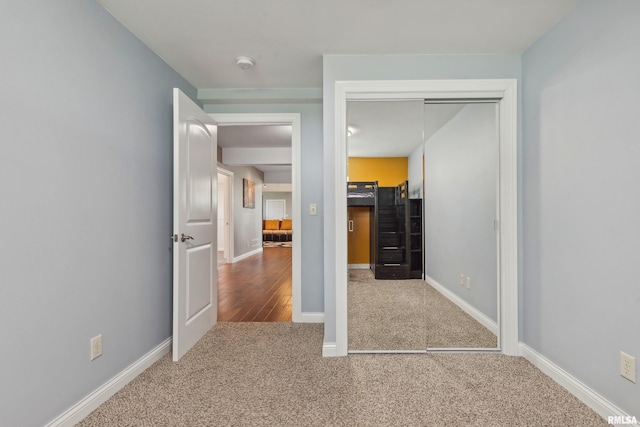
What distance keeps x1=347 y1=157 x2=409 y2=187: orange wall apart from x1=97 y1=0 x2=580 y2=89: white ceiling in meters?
0.78

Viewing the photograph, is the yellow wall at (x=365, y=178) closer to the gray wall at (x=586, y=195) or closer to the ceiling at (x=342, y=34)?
the ceiling at (x=342, y=34)

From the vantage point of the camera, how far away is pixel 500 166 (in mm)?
2281

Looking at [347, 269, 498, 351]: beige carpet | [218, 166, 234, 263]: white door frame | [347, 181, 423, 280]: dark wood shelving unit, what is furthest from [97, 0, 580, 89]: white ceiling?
[218, 166, 234, 263]: white door frame

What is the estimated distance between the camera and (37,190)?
137 centimetres

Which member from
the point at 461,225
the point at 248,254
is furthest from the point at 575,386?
the point at 248,254

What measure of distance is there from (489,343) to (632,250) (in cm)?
124

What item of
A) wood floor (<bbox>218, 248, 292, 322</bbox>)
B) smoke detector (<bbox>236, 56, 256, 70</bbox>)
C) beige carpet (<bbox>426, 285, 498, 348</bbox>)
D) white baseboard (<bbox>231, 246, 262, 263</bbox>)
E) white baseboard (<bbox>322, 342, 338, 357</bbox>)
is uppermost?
smoke detector (<bbox>236, 56, 256, 70</bbox>)

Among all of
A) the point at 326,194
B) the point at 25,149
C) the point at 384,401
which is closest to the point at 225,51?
the point at 326,194

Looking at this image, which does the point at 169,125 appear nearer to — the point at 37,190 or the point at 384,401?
the point at 37,190

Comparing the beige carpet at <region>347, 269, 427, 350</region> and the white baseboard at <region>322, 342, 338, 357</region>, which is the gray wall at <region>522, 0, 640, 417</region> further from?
the white baseboard at <region>322, 342, 338, 357</region>

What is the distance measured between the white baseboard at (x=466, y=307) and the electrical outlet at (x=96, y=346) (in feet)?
7.18

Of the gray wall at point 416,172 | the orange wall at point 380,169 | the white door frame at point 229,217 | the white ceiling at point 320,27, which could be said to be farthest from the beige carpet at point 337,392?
the white door frame at point 229,217

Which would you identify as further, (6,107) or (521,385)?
(521,385)

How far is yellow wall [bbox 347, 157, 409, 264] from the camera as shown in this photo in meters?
2.38
